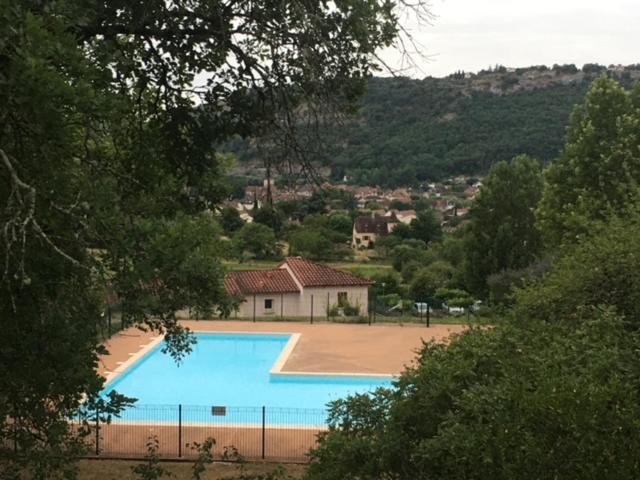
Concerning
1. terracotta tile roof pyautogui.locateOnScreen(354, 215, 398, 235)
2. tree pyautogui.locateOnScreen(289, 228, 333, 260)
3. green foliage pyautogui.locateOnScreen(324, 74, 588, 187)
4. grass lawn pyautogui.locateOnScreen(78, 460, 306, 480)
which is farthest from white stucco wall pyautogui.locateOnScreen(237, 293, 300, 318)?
green foliage pyautogui.locateOnScreen(324, 74, 588, 187)

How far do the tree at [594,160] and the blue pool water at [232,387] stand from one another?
256 inches

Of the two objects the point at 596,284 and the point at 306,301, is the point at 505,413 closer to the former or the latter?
the point at 596,284

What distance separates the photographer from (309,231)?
46.5m

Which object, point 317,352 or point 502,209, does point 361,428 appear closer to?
point 317,352

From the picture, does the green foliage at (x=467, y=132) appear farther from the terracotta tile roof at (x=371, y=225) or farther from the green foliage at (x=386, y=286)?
the green foliage at (x=386, y=286)

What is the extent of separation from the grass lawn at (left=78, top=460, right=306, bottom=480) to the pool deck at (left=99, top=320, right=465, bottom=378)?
5.22 metres

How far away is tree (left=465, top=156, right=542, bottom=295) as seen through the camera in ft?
94.7

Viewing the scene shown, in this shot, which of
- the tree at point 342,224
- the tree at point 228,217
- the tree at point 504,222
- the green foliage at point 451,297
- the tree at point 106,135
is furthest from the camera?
the tree at point 342,224

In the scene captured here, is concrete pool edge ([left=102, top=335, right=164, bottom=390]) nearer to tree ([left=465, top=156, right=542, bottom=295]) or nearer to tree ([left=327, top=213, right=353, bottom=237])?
tree ([left=465, top=156, right=542, bottom=295])

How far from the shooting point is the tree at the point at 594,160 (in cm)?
1738

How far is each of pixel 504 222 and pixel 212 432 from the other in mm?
19682

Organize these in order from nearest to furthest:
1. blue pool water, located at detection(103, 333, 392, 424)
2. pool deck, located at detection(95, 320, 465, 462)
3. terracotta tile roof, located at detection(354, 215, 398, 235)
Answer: pool deck, located at detection(95, 320, 465, 462)
blue pool water, located at detection(103, 333, 392, 424)
terracotta tile roof, located at detection(354, 215, 398, 235)

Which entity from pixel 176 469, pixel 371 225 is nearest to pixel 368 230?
pixel 371 225

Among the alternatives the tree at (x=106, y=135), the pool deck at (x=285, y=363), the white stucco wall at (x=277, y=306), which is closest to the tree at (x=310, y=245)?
the white stucco wall at (x=277, y=306)
